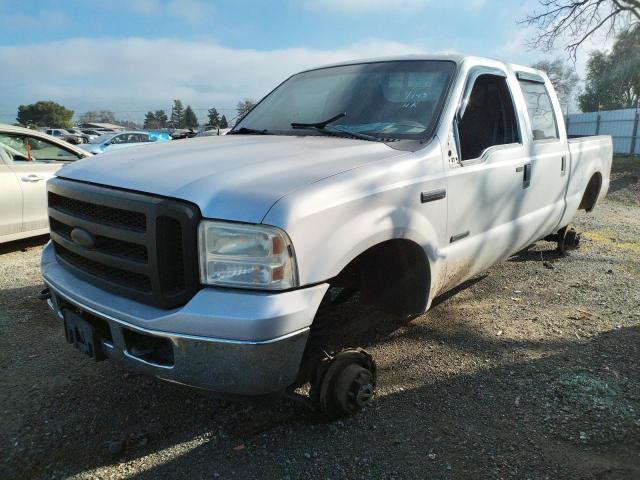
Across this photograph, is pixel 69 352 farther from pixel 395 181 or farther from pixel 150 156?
pixel 395 181

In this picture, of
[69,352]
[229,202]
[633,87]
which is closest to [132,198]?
[229,202]

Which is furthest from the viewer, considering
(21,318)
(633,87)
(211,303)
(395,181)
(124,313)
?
(633,87)

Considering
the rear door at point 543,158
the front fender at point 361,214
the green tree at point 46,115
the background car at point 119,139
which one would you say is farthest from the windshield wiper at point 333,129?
the green tree at point 46,115

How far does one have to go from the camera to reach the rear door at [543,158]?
160 inches

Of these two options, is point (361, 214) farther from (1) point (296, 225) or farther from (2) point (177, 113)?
(2) point (177, 113)

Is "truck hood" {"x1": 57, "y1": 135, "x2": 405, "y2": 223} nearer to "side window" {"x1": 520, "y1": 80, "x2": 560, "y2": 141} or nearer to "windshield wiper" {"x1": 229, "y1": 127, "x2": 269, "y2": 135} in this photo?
"windshield wiper" {"x1": 229, "y1": 127, "x2": 269, "y2": 135}

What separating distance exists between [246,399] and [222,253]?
2.12 feet

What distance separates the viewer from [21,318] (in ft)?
13.6

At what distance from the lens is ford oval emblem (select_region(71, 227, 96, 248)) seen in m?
2.47

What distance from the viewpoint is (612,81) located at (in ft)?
138

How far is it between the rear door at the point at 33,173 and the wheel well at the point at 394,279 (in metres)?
4.70

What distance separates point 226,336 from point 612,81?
48780 mm

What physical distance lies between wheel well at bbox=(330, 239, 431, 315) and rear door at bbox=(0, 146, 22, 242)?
466cm

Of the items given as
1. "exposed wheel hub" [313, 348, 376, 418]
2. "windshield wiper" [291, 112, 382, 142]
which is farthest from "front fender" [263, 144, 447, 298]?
"exposed wheel hub" [313, 348, 376, 418]
